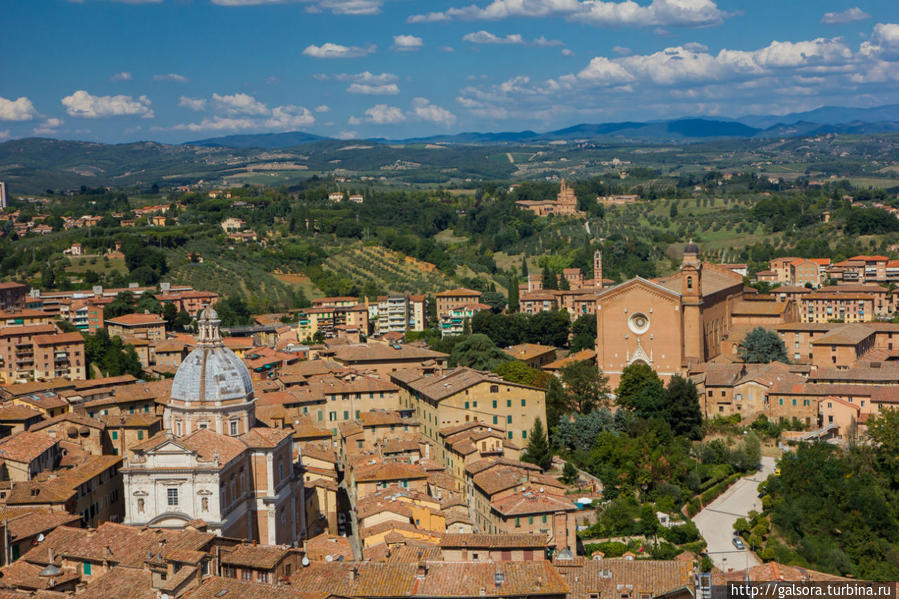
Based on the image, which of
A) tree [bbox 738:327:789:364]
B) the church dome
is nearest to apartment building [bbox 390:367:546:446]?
the church dome

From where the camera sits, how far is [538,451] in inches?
1629

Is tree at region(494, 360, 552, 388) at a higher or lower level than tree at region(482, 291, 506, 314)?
higher

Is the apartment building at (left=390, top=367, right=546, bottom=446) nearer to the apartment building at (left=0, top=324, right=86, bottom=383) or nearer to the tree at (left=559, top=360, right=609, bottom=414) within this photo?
the tree at (left=559, top=360, right=609, bottom=414)

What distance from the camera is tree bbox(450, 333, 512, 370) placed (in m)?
57.2

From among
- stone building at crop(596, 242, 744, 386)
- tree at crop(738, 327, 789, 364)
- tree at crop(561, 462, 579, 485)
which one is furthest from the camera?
tree at crop(738, 327, 789, 364)

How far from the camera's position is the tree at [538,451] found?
136 feet

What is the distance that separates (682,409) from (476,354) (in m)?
14.2

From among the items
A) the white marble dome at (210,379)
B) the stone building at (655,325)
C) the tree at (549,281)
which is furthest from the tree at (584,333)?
the white marble dome at (210,379)

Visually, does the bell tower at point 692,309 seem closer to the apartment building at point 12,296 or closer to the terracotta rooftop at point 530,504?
the terracotta rooftop at point 530,504

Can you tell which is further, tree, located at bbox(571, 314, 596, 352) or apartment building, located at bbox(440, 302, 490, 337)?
Result: apartment building, located at bbox(440, 302, 490, 337)

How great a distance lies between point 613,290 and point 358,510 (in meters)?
25.5

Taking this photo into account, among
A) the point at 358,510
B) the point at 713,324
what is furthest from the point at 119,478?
the point at 713,324

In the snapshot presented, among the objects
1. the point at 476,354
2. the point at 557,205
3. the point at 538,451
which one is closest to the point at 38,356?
the point at 476,354

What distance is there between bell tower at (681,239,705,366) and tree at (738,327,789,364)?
9.77 ft
